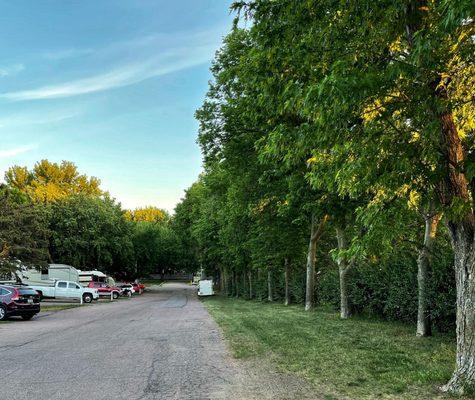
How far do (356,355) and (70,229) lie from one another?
47.5m

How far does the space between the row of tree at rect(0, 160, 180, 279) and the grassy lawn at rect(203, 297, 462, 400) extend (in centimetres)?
2083

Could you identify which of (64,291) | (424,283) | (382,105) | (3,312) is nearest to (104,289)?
(64,291)

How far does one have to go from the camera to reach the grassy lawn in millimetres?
7242

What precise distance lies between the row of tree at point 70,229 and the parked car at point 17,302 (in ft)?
25.0

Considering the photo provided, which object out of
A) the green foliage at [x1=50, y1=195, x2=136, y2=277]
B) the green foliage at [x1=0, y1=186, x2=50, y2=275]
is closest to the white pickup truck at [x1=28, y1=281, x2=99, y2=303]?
the green foliage at [x1=0, y1=186, x2=50, y2=275]

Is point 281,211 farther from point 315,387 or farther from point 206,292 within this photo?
point 206,292

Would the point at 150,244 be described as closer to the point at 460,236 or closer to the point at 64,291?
the point at 64,291

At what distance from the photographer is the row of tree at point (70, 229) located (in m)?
32.1

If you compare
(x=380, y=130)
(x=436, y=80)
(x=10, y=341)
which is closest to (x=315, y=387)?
(x=380, y=130)

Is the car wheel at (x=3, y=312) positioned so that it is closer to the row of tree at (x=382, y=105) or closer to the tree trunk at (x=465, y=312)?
the row of tree at (x=382, y=105)

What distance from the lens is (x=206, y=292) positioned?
52.8 meters

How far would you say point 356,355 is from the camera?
10094mm

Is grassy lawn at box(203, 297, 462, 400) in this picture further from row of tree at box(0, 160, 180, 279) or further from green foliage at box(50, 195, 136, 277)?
green foliage at box(50, 195, 136, 277)

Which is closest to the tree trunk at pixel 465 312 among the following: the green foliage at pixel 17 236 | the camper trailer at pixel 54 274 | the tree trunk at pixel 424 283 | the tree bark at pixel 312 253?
the tree trunk at pixel 424 283
